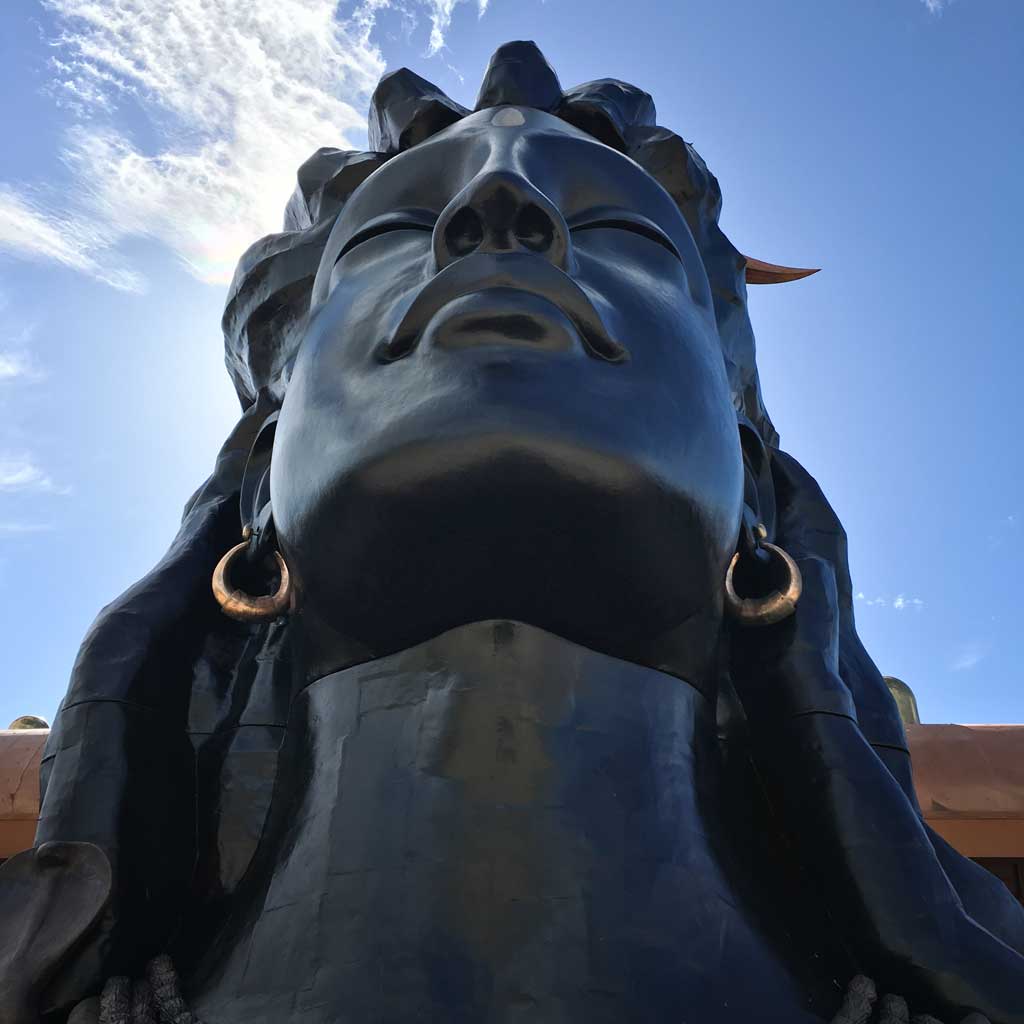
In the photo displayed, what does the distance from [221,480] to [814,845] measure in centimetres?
161

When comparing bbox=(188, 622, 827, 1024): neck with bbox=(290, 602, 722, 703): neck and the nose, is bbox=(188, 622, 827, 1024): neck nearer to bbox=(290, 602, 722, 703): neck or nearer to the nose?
bbox=(290, 602, 722, 703): neck

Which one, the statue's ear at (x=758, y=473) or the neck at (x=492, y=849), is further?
the statue's ear at (x=758, y=473)

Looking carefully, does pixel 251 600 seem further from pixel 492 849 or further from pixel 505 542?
pixel 492 849

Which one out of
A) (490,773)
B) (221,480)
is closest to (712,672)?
(490,773)

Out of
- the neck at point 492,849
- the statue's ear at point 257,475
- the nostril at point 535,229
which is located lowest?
the neck at point 492,849

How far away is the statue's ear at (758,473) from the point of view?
2543 millimetres

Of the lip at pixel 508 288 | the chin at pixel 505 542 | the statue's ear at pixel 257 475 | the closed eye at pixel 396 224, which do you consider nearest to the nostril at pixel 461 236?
the lip at pixel 508 288

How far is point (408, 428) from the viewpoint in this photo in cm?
172

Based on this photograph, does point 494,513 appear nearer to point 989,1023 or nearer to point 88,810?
point 88,810

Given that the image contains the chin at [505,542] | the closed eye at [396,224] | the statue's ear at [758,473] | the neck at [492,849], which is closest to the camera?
the neck at [492,849]

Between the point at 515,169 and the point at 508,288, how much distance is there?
54 cm

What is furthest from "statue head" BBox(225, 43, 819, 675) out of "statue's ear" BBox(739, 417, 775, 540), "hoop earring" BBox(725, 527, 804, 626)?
"statue's ear" BBox(739, 417, 775, 540)

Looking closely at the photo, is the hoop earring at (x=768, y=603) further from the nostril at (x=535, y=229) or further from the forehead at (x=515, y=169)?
the forehead at (x=515, y=169)

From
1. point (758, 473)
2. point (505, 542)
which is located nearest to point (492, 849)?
point (505, 542)
